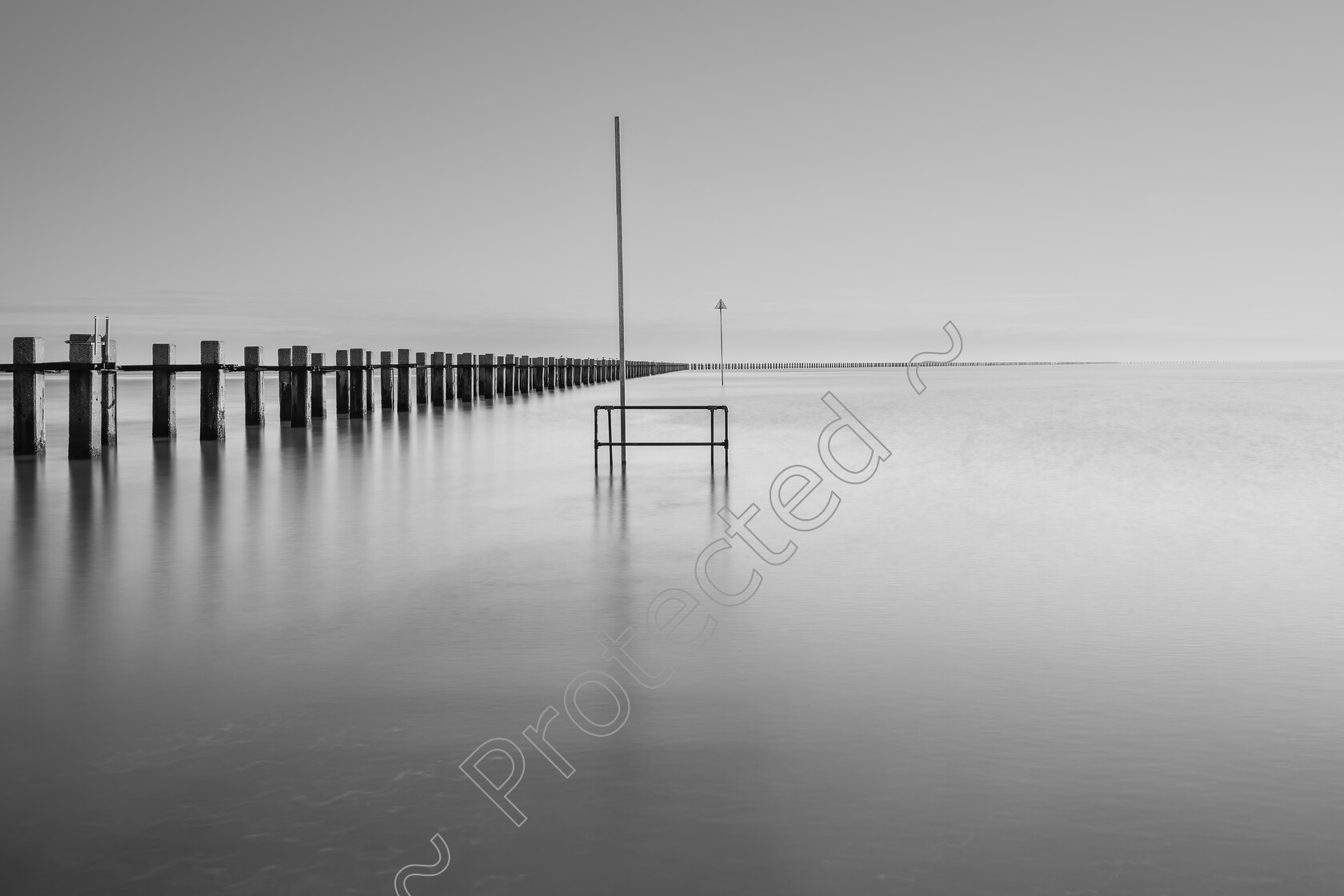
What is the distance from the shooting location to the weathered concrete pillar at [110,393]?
16.3 m

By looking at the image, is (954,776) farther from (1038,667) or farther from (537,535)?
(537,535)

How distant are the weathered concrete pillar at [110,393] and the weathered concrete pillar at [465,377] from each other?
63.8 ft

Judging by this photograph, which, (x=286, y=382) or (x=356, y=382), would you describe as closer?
(x=286, y=382)

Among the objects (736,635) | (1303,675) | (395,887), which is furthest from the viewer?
(736,635)

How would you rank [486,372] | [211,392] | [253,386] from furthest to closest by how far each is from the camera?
[486,372], [253,386], [211,392]

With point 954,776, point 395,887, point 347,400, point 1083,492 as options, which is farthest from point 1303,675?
point 347,400

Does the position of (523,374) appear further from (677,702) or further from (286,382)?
(677,702)

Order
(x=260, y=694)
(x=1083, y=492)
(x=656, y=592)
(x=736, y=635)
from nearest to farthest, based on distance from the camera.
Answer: (x=260, y=694)
(x=736, y=635)
(x=656, y=592)
(x=1083, y=492)

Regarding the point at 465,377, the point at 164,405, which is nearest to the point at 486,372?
the point at 465,377

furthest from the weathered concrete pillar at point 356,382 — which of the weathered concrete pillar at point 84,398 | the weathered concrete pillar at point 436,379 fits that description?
the weathered concrete pillar at point 84,398

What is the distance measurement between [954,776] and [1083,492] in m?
9.84

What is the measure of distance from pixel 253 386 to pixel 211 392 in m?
2.92

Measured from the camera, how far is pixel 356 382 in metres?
27.8

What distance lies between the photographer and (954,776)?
3.49 m
